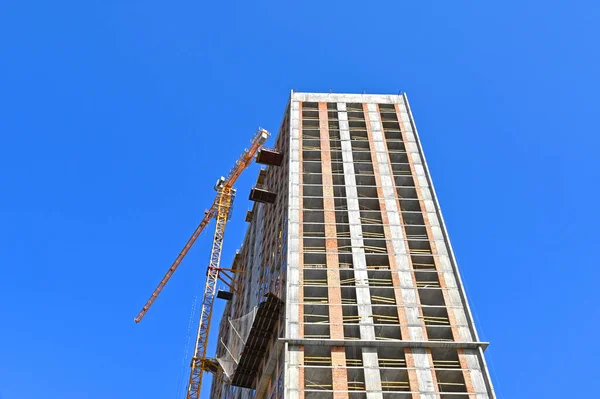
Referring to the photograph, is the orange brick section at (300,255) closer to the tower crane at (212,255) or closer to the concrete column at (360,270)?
→ the concrete column at (360,270)

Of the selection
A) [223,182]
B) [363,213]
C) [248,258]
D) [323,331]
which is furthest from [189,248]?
[323,331]

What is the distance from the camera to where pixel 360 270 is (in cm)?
5741

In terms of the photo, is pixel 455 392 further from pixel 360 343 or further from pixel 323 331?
pixel 323 331

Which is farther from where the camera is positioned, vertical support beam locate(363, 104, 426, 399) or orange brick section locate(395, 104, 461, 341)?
vertical support beam locate(363, 104, 426, 399)

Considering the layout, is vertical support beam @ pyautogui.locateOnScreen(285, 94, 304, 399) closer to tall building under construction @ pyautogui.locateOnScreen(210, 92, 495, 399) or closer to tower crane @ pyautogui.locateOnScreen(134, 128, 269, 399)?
tall building under construction @ pyautogui.locateOnScreen(210, 92, 495, 399)

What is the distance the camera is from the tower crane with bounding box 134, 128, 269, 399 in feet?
279

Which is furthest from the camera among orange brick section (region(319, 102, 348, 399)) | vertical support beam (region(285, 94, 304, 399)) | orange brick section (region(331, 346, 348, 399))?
vertical support beam (region(285, 94, 304, 399))

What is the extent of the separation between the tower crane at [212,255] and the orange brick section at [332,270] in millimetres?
33342

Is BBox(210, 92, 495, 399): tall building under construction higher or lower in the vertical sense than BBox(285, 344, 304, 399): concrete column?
higher

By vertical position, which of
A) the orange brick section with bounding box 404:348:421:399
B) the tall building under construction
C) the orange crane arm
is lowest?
the orange brick section with bounding box 404:348:421:399

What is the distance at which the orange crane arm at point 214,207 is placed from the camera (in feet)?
354

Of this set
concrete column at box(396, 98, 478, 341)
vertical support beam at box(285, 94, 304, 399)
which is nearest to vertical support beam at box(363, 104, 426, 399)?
concrete column at box(396, 98, 478, 341)

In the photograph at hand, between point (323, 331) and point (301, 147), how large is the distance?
26.4 m

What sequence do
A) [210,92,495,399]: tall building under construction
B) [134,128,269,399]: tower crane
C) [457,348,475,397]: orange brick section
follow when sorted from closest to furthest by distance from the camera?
[457,348,475,397]: orange brick section → [210,92,495,399]: tall building under construction → [134,128,269,399]: tower crane
